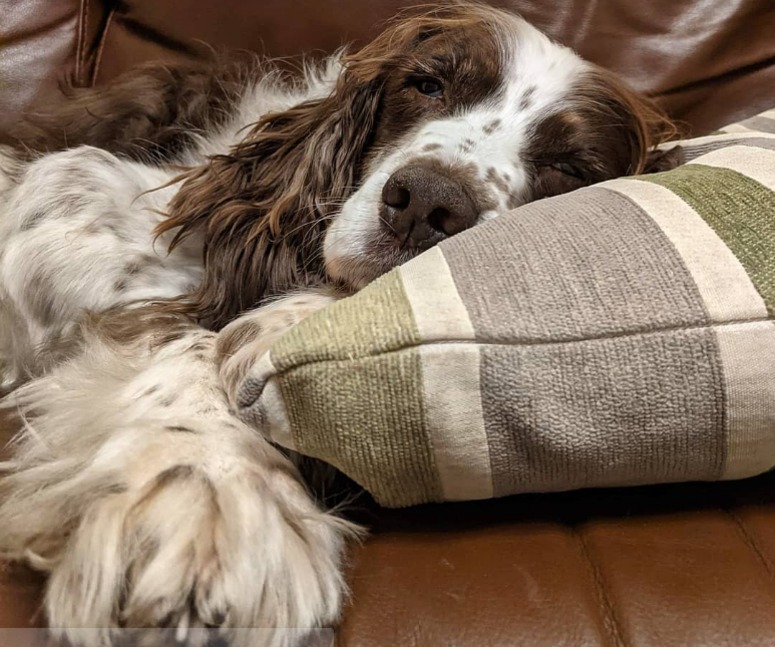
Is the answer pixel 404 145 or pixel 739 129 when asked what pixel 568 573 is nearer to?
pixel 404 145

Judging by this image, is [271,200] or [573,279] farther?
[271,200]

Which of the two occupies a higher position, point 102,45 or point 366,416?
point 366,416

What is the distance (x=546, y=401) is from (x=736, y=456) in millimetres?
259

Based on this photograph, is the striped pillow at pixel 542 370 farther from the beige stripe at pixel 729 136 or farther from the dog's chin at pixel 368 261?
the beige stripe at pixel 729 136

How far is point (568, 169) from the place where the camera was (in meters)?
1.57

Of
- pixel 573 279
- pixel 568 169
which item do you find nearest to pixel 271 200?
pixel 568 169

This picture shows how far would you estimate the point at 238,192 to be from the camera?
1.64 metres

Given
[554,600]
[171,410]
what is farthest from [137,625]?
[554,600]

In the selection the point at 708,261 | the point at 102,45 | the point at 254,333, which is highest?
the point at 708,261

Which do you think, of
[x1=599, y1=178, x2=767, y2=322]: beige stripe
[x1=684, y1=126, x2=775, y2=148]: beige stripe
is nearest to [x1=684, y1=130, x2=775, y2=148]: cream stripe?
[x1=684, y1=126, x2=775, y2=148]: beige stripe

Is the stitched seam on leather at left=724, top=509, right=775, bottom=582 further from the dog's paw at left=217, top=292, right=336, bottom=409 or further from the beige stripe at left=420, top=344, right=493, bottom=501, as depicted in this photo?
the dog's paw at left=217, top=292, right=336, bottom=409

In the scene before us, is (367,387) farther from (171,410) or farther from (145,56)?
(145,56)

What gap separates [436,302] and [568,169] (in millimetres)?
752

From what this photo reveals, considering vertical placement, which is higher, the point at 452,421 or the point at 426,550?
the point at 452,421
